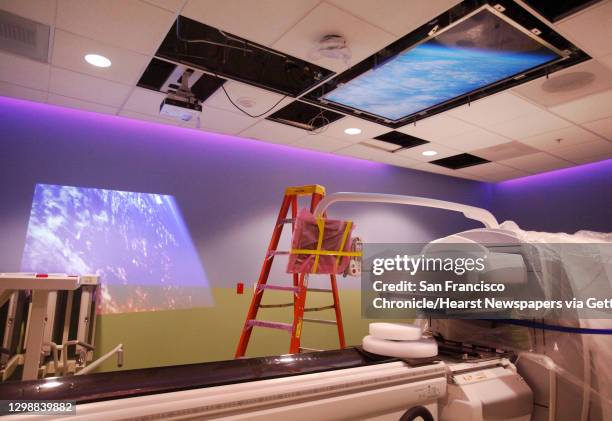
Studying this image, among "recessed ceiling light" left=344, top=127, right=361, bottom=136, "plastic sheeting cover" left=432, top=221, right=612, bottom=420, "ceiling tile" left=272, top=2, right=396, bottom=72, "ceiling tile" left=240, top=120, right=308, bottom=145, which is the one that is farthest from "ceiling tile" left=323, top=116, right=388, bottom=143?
"plastic sheeting cover" left=432, top=221, right=612, bottom=420

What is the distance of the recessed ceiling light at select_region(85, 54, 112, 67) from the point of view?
88.4 inches

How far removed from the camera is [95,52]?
220cm

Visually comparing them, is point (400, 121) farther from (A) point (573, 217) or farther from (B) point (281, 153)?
(A) point (573, 217)

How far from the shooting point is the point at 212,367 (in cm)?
108

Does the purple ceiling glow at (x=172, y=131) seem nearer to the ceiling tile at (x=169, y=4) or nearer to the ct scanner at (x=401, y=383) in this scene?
the ceiling tile at (x=169, y=4)

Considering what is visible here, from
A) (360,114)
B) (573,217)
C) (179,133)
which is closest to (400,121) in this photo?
(360,114)

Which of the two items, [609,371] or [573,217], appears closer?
[609,371]

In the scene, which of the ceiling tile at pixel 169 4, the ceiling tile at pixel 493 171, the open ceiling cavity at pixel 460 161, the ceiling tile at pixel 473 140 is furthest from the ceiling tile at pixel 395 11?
the ceiling tile at pixel 493 171

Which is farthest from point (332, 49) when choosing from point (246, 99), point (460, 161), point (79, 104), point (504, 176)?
point (504, 176)

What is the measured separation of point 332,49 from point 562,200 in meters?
4.06

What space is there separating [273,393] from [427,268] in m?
0.75

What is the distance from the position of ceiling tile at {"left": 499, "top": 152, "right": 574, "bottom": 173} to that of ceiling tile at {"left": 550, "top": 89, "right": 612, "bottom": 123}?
3.22 feet

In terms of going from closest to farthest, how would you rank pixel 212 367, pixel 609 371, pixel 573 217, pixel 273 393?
1. pixel 273 393
2. pixel 212 367
3. pixel 609 371
4. pixel 573 217

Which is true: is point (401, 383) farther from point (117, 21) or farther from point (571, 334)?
point (117, 21)
